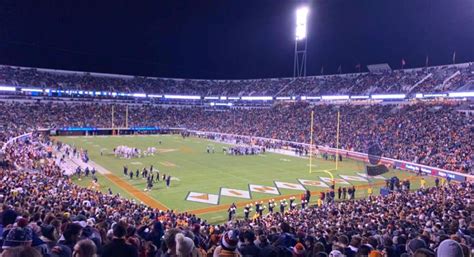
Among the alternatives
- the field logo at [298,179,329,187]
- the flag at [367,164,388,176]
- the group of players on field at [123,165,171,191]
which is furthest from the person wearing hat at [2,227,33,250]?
the flag at [367,164,388,176]

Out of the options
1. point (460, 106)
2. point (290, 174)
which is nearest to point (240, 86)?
point (460, 106)

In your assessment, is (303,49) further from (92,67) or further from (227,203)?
(92,67)

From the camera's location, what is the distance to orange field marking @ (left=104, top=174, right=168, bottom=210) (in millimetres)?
21258

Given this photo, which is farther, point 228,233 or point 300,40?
point 300,40

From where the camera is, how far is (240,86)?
290 ft

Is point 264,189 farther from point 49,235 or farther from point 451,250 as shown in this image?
point 451,250

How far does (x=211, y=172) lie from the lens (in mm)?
31453

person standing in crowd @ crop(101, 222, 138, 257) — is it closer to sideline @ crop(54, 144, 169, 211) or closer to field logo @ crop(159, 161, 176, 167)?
sideline @ crop(54, 144, 169, 211)

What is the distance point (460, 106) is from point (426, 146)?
9955mm

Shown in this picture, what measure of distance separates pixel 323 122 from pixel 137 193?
120 ft

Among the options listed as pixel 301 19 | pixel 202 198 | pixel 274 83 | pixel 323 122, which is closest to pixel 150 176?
pixel 202 198

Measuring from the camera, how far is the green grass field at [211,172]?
23703 mm

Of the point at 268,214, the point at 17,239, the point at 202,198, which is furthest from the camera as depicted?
the point at 202,198

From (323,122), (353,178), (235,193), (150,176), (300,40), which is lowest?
(235,193)
